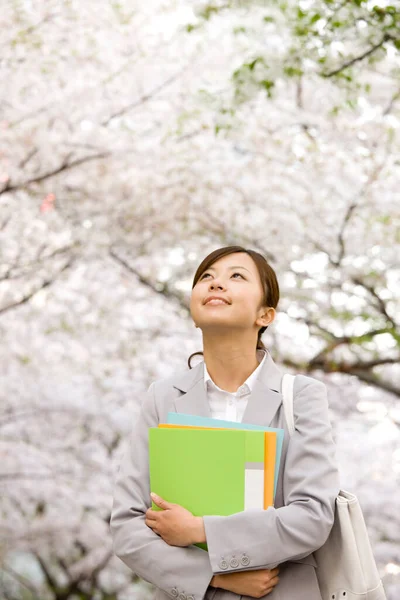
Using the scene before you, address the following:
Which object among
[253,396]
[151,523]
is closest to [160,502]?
[151,523]

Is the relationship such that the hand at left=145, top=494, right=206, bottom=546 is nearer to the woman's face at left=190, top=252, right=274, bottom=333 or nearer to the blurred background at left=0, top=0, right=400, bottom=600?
the woman's face at left=190, top=252, right=274, bottom=333

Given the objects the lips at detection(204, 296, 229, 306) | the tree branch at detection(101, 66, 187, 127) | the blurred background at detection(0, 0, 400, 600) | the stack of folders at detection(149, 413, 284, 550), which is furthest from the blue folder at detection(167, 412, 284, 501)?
the tree branch at detection(101, 66, 187, 127)

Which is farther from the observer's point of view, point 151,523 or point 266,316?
point 266,316

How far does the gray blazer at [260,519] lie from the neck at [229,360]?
4 centimetres

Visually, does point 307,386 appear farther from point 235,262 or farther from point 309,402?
point 235,262

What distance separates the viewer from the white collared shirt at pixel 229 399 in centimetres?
132

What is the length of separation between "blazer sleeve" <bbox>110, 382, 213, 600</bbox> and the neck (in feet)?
0.64

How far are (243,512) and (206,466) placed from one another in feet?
0.35

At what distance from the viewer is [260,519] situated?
1.13m

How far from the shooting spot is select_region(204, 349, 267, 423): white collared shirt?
4.34 feet

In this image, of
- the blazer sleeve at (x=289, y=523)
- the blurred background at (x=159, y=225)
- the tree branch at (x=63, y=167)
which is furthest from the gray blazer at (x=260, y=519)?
the tree branch at (x=63, y=167)

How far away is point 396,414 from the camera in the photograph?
498 centimetres

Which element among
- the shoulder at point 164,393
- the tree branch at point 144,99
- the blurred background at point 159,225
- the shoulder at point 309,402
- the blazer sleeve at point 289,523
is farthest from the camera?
the tree branch at point 144,99

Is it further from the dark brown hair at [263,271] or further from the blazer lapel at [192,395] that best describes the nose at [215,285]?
the blazer lapel at [192,395]
